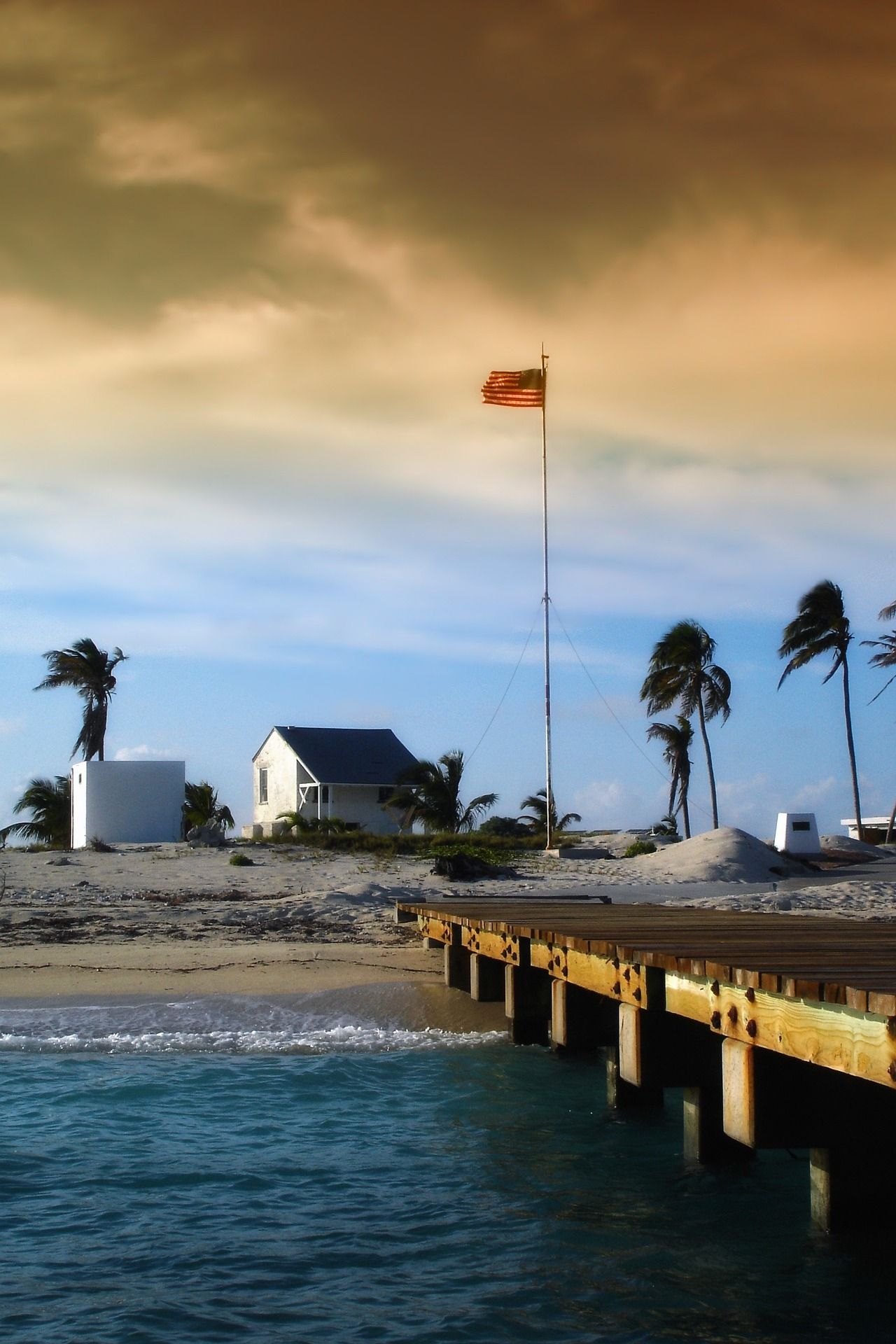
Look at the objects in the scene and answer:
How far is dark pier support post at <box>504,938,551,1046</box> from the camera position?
11.1 m

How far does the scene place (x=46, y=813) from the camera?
141 ft

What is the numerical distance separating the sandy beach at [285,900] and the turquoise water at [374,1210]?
2.49 metres

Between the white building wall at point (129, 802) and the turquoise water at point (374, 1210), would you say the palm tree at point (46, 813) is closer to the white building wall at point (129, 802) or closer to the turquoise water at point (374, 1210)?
the white building wall at point (129, 802)

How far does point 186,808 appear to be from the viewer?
40.5 m

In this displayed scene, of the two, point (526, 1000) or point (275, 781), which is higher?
point (275, 781)

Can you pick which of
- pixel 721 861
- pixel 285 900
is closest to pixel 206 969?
pixel 285 900

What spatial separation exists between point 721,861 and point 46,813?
2595cm

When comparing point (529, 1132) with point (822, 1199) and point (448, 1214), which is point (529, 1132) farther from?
point (822, 1199)

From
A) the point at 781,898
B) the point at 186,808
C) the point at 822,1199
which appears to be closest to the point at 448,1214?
the point at 822,1199

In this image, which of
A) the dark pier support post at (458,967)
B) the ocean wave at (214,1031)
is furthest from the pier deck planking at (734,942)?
the ocean wave at (214,1031)

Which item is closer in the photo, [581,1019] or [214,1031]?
[581,1019]

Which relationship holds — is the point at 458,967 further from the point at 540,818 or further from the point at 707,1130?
the point at 540,818

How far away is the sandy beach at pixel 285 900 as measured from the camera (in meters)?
13.8

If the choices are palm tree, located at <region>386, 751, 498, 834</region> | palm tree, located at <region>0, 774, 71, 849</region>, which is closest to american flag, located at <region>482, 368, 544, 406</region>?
palm tree, located at <region>386, 751, 498, 834</region>
